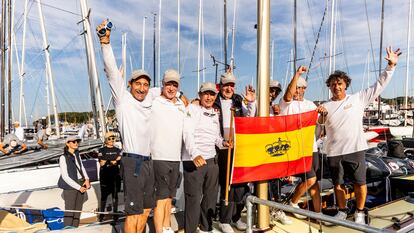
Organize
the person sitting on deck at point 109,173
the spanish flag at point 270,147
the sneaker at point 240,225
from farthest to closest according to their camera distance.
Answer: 1. the person sitting on deck at point 109,173
2. the sneaker at point 240,225
3. the spanish flag at point 270,147

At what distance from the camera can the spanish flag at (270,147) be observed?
3779mm

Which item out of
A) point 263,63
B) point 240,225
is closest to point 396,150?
point 240,225

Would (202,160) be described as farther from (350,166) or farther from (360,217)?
(360,217)

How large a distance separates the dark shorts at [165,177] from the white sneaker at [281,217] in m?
1.44

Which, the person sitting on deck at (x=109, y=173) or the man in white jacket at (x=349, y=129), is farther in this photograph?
the person sitting on deck at (x=109, y=173)

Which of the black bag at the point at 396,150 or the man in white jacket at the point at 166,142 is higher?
the man in white jacket at the point at 166,142

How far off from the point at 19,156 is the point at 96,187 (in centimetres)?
207

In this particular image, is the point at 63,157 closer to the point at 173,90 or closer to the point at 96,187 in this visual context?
the point at 96,187

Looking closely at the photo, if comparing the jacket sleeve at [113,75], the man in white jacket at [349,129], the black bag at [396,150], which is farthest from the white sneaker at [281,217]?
the black bag at [396,150]

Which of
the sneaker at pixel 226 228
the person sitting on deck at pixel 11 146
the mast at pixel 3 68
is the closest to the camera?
the sneaker at pixel 226 228

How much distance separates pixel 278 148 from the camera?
3992 mm

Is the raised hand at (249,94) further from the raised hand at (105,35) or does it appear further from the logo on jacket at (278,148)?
the raised hand at (105,35)

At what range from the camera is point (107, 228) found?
3850mm

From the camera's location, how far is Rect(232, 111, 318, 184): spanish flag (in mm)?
3779
